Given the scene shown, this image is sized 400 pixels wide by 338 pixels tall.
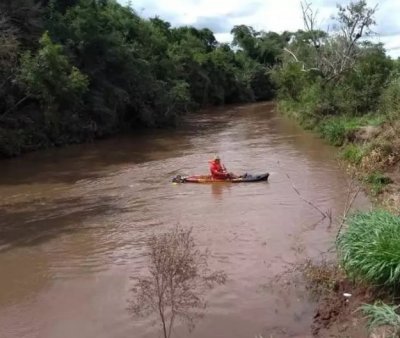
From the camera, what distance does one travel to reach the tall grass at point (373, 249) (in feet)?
20.8

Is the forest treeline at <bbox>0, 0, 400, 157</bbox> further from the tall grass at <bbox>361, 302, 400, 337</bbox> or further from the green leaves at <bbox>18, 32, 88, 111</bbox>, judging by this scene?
the tall grass at <bbox>361, 302, 400, 337</bbox>

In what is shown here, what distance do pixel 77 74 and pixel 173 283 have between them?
20.5m

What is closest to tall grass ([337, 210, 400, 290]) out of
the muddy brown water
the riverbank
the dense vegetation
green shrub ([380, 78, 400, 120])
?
the riverbank

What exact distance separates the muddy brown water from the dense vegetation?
2.78 meters

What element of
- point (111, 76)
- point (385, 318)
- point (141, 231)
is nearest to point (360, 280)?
point (385, 318)

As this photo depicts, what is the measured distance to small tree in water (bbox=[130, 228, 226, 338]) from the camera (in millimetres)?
6176

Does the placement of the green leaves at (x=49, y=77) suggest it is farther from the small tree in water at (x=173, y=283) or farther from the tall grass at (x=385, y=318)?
the tall grass at (x=385, y=318)

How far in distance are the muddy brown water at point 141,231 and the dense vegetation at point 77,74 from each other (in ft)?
9.13

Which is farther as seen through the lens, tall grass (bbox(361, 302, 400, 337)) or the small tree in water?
the small tree in water

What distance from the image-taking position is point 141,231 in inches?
488

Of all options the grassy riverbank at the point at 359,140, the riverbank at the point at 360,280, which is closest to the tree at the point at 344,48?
the grassy riverbank at the point at 359,140

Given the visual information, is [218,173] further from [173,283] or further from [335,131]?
[173,283]

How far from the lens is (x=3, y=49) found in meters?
19.9

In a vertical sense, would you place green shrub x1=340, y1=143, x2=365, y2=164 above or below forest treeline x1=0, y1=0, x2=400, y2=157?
below
